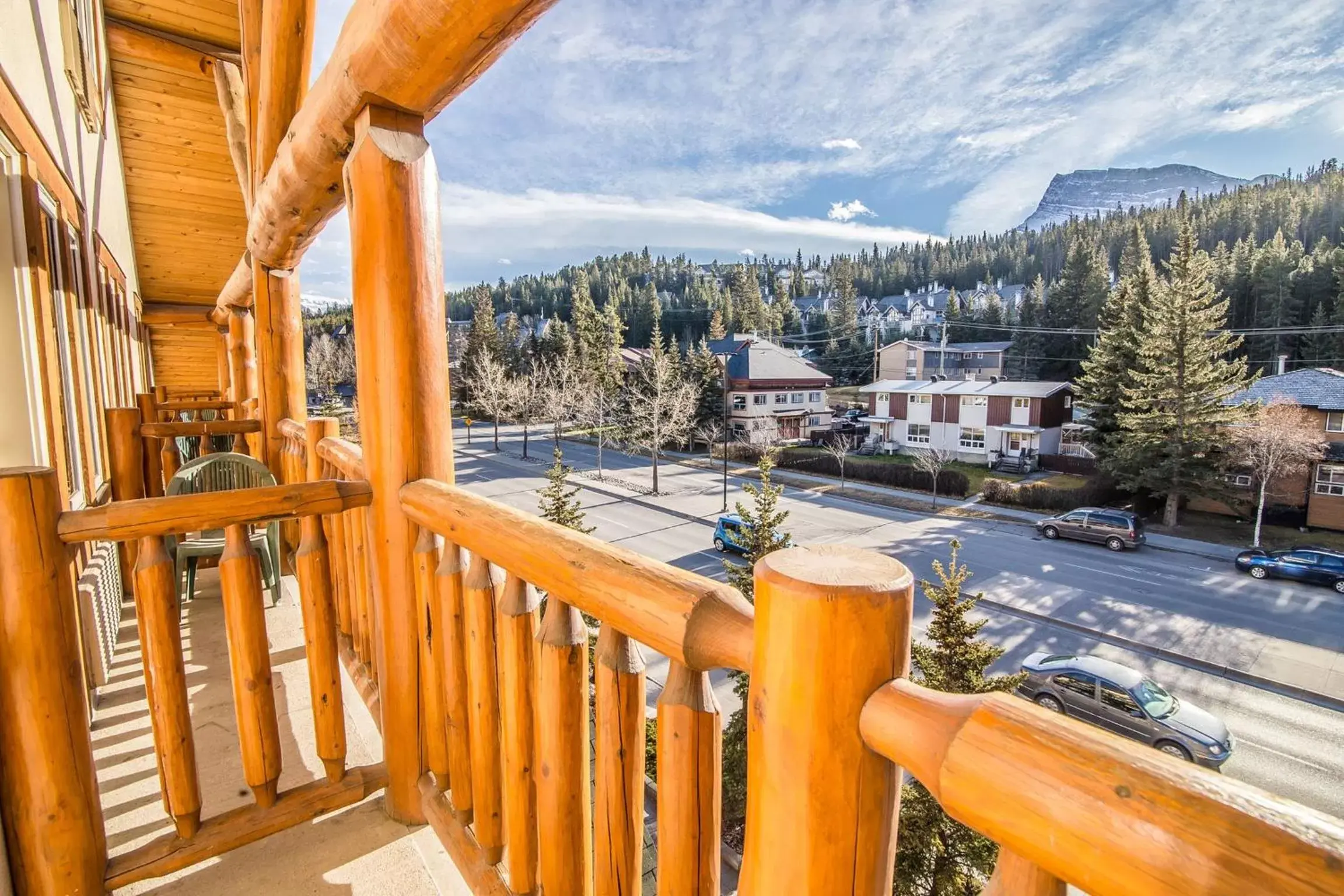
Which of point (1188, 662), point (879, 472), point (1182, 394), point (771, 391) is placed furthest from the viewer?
point (771, 391)

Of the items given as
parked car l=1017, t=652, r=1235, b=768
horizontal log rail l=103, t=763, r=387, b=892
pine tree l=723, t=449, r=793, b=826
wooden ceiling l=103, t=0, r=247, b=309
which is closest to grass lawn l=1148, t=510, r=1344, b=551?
parked car l=1017, t=652, r=1235, b=768

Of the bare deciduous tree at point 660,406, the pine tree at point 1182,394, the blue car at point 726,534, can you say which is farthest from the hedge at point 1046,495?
the bare deciduous tree at point 660,406

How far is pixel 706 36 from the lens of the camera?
7027mm

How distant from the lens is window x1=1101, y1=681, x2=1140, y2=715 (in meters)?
7.45

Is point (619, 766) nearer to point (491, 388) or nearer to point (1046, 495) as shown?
point (1046, 495)

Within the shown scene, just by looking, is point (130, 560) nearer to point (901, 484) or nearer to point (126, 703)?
point (126, 703)

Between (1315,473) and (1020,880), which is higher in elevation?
(1020,880)

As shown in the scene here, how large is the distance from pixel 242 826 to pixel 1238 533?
20.8 metres

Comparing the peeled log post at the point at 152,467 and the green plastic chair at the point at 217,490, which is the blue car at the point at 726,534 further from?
the peeled log post at the point at 152,467

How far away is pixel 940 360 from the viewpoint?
37.3 meters

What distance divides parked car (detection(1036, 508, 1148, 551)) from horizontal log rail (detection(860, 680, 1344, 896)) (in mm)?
17391

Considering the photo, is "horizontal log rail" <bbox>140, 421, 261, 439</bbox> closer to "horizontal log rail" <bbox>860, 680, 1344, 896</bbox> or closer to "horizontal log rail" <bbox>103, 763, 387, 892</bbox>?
"horizontal log rail" <bbox>103, 763, 387, 892</bbox>

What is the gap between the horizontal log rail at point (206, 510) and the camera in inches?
51.7

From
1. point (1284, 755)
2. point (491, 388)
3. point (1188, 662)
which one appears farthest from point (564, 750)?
point (491, 388)
